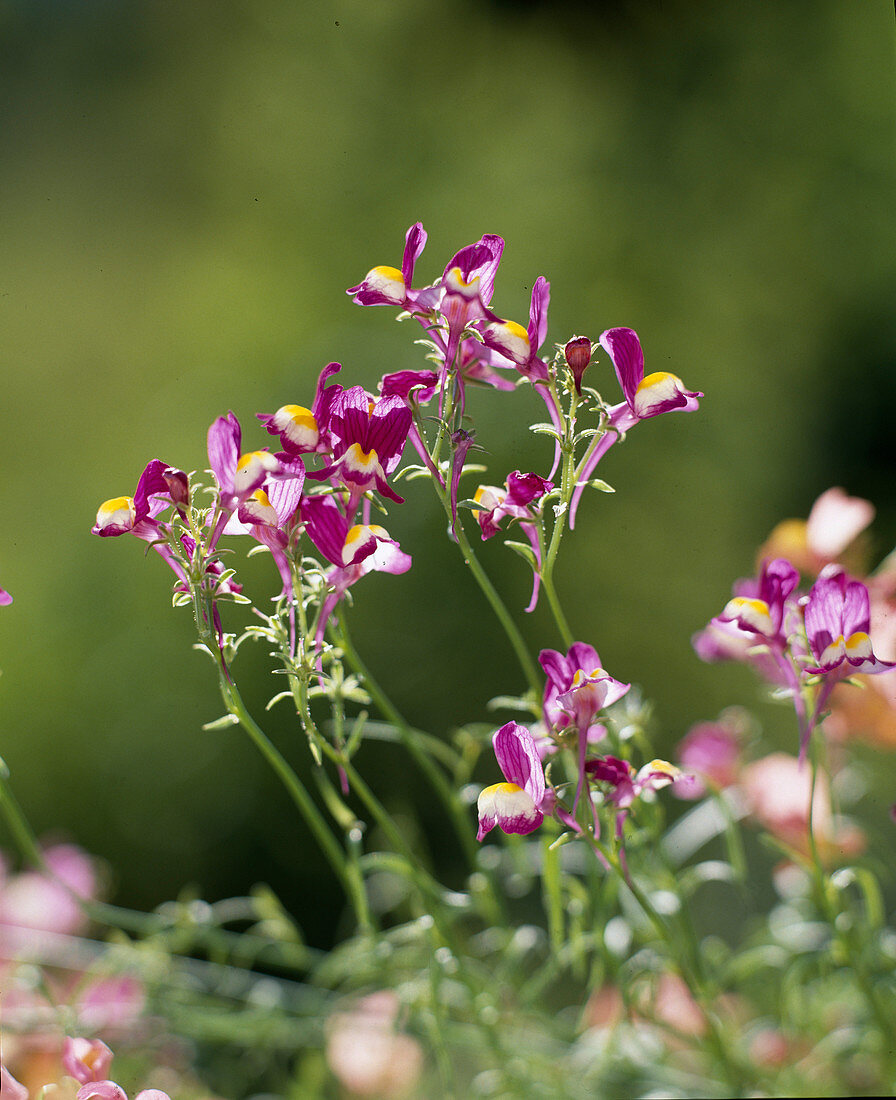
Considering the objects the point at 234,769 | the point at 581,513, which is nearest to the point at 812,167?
the point at 581,513

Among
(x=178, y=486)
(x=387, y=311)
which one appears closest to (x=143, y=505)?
(x=178, y=486)

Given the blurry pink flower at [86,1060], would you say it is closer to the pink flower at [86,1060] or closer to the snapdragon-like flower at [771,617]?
the pink flower at [86,1060]

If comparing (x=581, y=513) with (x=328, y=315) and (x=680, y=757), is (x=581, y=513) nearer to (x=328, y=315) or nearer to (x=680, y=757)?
(x=328, y=315)

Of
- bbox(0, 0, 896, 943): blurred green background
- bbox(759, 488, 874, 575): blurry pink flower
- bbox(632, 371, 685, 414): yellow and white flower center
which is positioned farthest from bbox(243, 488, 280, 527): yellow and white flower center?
bbox(0, 0, 896, 943): blurred green background

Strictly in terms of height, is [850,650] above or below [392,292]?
below

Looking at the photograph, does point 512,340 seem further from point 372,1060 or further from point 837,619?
point 372,1060

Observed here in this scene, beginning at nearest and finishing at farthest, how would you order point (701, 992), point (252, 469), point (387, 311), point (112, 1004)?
1. point (252, 469)
2. point (701, 992)
3. point (112, 1004)
4. point (387, 311)
